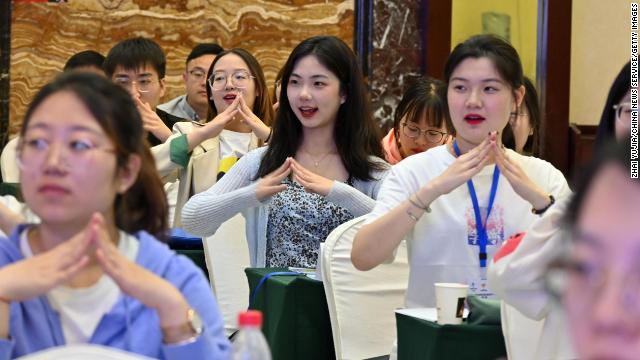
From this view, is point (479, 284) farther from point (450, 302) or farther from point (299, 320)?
point (299, 320)

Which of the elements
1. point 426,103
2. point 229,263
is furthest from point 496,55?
point 229,263

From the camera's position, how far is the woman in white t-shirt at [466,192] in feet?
10.3

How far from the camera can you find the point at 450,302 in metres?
2.84

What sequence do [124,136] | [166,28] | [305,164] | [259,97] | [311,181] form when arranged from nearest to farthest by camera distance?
[124,136] → [311,181] → [305,164] → [259,97] → [166,28]

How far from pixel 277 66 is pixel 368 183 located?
368 centimetres

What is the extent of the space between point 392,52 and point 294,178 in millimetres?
3875

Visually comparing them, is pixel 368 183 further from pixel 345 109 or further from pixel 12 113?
pixel 12 113

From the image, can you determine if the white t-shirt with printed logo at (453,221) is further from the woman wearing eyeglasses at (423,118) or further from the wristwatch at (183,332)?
the wristwatch at (183,332)

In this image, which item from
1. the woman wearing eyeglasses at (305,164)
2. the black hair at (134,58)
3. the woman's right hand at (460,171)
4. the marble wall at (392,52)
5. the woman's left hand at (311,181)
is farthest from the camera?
the marble wall at (392,52)

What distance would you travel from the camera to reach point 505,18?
8.05 meters

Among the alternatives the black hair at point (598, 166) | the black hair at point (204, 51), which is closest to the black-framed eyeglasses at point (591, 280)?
the black hair at point (598, 166)

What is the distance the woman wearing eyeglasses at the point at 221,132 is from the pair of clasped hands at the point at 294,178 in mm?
957

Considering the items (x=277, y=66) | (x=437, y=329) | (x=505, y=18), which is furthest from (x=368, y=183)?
(x=505, y=18)

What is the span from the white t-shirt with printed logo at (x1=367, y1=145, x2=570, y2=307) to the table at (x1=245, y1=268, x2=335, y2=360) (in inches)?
15.8
